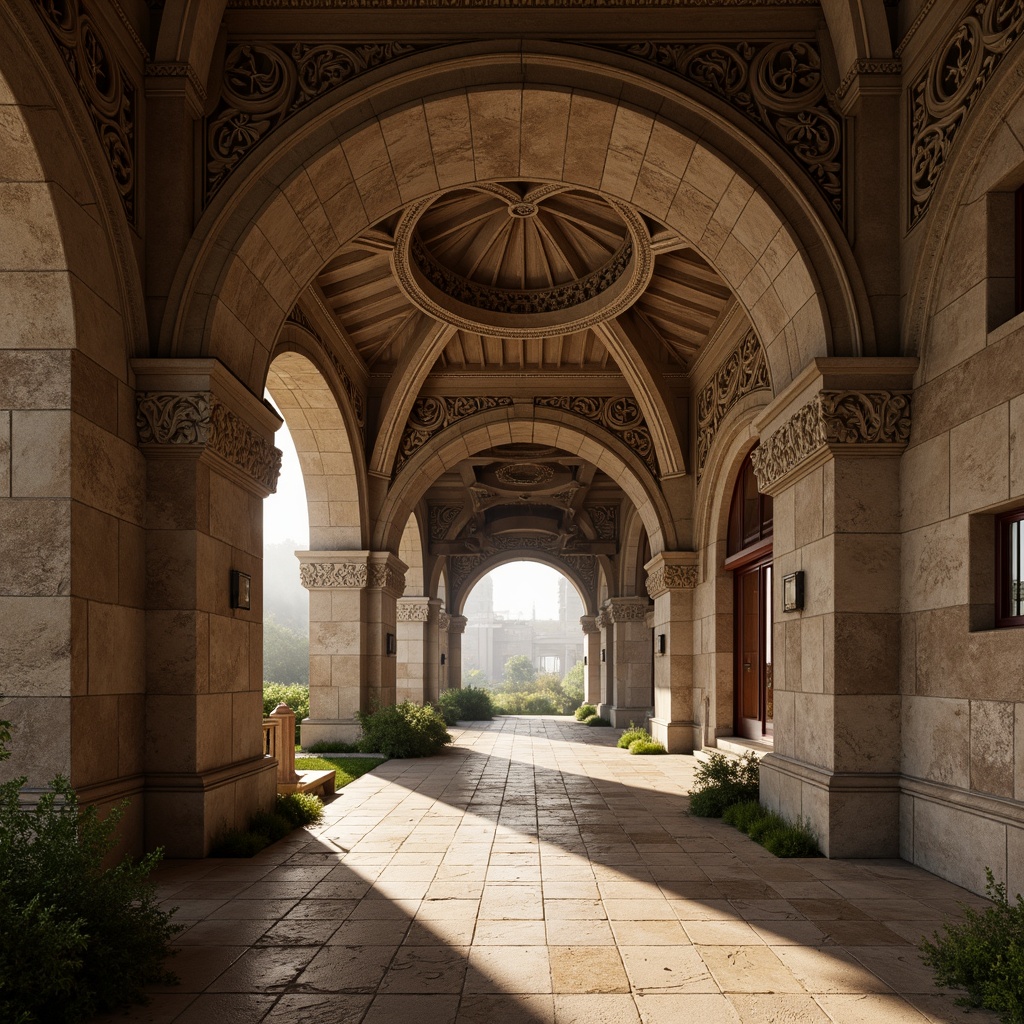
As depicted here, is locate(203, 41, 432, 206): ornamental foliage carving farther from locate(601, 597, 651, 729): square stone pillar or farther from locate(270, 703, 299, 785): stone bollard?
locate(601, 597, 651, 729): square stone pillar

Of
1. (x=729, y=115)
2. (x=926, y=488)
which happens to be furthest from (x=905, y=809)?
(x=729, y=115)

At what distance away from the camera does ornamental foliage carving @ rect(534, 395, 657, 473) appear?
14.2 m

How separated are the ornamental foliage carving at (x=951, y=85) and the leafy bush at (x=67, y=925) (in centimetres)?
591

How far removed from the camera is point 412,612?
2095cm

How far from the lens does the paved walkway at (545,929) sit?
3.57 m

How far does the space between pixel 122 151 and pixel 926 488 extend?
18.2 feet

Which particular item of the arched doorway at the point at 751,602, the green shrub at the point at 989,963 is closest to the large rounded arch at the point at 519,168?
the arched doorway at the point at 751,602

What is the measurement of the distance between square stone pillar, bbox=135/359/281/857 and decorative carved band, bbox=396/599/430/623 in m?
14.2

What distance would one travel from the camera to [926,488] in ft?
19.5

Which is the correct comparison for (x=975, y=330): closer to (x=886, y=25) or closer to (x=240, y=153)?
(x=886, y=25)

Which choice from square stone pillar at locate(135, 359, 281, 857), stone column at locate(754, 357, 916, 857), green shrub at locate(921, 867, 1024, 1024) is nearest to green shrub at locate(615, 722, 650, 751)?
stone column at locate(754, 357, 916, 857)

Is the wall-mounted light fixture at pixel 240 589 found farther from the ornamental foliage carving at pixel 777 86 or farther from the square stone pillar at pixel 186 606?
the ornamental foliage carving at pixel 777 86

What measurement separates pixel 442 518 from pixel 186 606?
16.8 m

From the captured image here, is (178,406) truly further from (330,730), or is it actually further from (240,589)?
(330,730)
